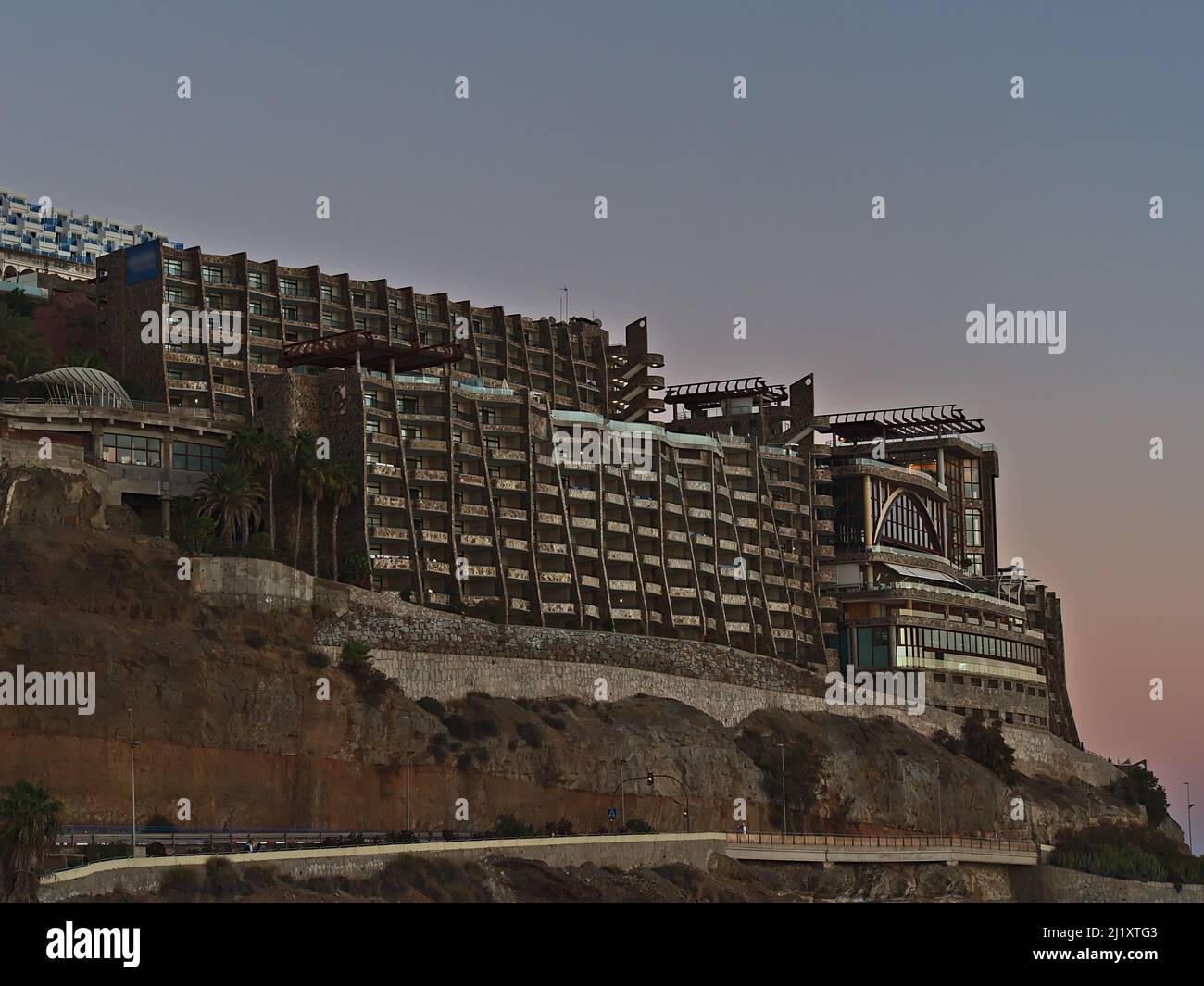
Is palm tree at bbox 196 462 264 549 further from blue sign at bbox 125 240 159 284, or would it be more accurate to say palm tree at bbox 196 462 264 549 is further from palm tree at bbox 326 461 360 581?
blue sign at bbox 125 240 159 284

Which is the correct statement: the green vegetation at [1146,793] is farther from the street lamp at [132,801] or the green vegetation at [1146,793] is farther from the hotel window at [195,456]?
the street lamp at [132,801]

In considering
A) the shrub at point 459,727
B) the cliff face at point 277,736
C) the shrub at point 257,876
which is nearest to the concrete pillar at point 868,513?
the cliff face at point 277,736

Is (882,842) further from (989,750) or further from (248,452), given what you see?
(248,452)

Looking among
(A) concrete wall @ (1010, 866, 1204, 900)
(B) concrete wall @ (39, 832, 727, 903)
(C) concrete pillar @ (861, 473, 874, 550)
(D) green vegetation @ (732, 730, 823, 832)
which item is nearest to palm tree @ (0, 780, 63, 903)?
(B) concrete wall @ (39, 832, 727, 903)

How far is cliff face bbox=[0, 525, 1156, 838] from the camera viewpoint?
111m

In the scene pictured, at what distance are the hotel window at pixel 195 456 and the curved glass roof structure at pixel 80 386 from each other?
4.92 m

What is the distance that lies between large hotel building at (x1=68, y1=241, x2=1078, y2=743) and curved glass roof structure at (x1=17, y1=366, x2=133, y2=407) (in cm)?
447

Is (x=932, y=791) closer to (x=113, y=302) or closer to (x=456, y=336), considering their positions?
(x=456, y=336)

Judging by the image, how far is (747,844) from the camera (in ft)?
444

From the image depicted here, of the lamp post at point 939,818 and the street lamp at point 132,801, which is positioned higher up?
the street lamp at point 132,801

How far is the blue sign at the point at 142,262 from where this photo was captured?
163125 millimetres

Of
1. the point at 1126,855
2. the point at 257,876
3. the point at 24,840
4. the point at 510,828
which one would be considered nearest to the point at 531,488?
the point at 510,828

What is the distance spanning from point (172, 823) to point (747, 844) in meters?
42.1
